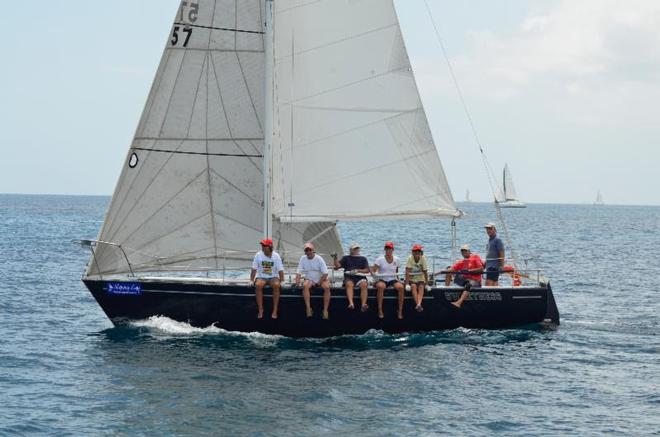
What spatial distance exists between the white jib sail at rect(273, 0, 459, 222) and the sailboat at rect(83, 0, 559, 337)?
24 mm

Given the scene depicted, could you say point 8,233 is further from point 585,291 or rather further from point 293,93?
point 293,93

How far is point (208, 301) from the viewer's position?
21.9 metres

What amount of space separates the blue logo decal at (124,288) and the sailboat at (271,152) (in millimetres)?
50

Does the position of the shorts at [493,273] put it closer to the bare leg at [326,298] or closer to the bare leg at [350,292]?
the bare leg at [350,292]

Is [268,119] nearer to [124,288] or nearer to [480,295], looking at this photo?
[124,288]

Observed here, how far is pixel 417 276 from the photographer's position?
21891mm

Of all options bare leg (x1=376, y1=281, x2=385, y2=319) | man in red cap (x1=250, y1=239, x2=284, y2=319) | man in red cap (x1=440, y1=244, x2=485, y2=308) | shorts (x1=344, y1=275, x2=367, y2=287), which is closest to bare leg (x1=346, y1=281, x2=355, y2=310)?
shorts (x1=344, y1=275, x2=367, y2=287)

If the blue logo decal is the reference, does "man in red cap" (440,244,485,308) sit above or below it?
above

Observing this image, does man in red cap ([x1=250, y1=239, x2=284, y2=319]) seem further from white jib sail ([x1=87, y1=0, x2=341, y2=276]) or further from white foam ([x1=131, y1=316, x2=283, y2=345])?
white jib sail ([x1=87, y1=0, x2=341, y2=276])

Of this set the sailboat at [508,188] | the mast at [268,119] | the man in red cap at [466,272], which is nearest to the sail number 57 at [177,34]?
the mast at [268,119]

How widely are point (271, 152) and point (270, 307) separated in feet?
12.0

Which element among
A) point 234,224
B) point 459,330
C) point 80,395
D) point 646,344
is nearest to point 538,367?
point 459,330

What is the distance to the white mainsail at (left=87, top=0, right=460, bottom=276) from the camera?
22344 millimetres

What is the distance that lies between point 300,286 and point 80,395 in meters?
5.87
